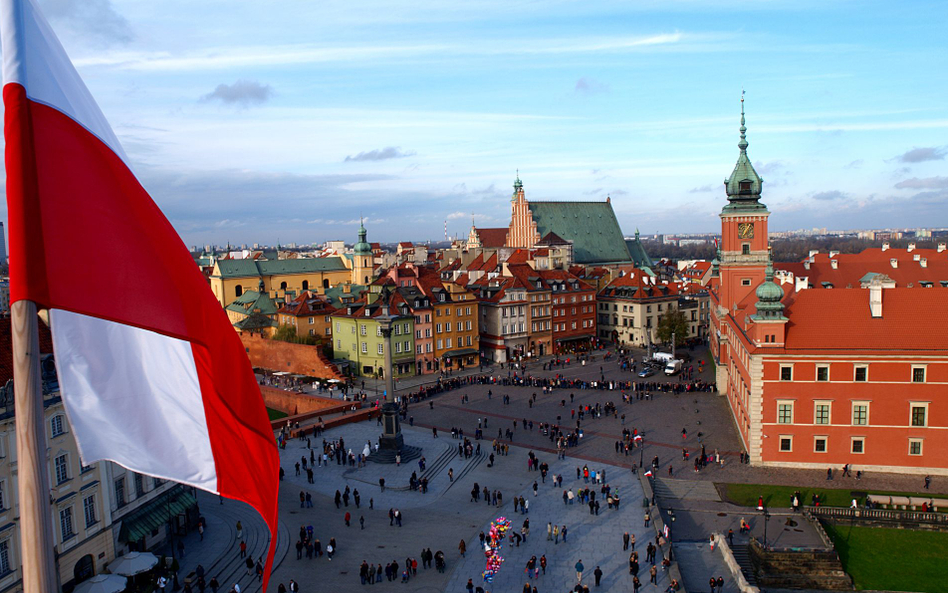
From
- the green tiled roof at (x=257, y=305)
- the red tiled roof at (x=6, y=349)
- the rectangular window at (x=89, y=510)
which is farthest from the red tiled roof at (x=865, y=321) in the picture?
the green tiled roof at (x=257, y=305)

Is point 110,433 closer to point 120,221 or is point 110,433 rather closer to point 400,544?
point 120,221

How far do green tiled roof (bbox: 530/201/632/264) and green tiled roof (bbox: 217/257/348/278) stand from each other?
32.9 m

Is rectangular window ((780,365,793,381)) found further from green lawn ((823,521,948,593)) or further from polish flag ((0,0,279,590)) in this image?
polish flag ((0,0,279,590))

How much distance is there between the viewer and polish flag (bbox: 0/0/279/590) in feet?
19.5

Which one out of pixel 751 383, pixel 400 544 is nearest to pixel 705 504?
pixel 751 383

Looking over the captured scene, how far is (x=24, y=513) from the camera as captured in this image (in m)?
5.50

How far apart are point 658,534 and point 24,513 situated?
89.4 ft

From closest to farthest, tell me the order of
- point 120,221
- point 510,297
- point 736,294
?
1. point 120,221
2. point 736,294
3. point 510,297

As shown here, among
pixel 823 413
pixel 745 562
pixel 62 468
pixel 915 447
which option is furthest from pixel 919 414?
pixel 62 468

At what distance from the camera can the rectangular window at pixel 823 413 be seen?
37.8m

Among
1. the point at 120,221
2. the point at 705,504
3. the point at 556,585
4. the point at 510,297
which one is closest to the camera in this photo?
the point at 120,221

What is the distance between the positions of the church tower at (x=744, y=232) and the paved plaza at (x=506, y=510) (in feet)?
47.5

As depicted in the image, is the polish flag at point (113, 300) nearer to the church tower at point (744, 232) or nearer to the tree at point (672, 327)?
the church tower at point (744, 232)

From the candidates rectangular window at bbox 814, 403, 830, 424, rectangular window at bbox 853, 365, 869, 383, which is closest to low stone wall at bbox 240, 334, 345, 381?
rectangular window at bbox 814, 403, 830, 424
